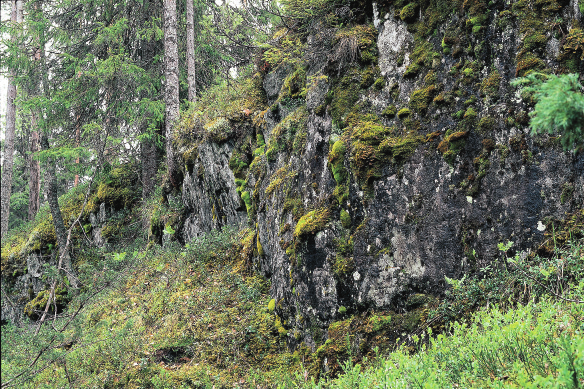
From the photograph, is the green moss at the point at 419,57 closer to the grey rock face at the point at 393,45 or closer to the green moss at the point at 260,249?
the grey rock face at the point at 393,45

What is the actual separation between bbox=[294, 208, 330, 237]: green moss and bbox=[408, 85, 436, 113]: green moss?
1.93m

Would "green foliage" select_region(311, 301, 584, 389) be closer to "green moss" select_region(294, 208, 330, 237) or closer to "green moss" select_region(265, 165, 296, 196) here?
"green moss" select_region(294, 208, 330, 237)

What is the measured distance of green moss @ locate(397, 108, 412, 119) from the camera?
518cm

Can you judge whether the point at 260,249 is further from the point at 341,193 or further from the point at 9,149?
the point at 9,149

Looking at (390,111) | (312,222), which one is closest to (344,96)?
(390,111)

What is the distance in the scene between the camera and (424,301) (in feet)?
14.5

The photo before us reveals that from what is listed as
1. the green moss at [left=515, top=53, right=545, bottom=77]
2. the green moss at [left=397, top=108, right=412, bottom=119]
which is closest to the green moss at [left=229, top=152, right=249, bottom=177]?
the green moss at [left=397, top=108, right=412, bottom=119]

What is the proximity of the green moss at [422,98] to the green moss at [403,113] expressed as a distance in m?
0.08

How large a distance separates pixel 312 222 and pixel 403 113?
2.04 metres

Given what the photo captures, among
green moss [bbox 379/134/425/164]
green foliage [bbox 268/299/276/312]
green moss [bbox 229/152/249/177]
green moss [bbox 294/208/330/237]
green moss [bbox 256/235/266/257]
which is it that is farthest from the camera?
green moss [bbox 229/152/249/177]

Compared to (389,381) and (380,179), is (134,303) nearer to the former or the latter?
(380,179)

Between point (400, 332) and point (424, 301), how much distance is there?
18.5 inches

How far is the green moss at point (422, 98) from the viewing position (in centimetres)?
501

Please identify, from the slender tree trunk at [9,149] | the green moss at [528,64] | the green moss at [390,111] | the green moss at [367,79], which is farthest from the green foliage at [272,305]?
the slender tree trunk at [9,149]
